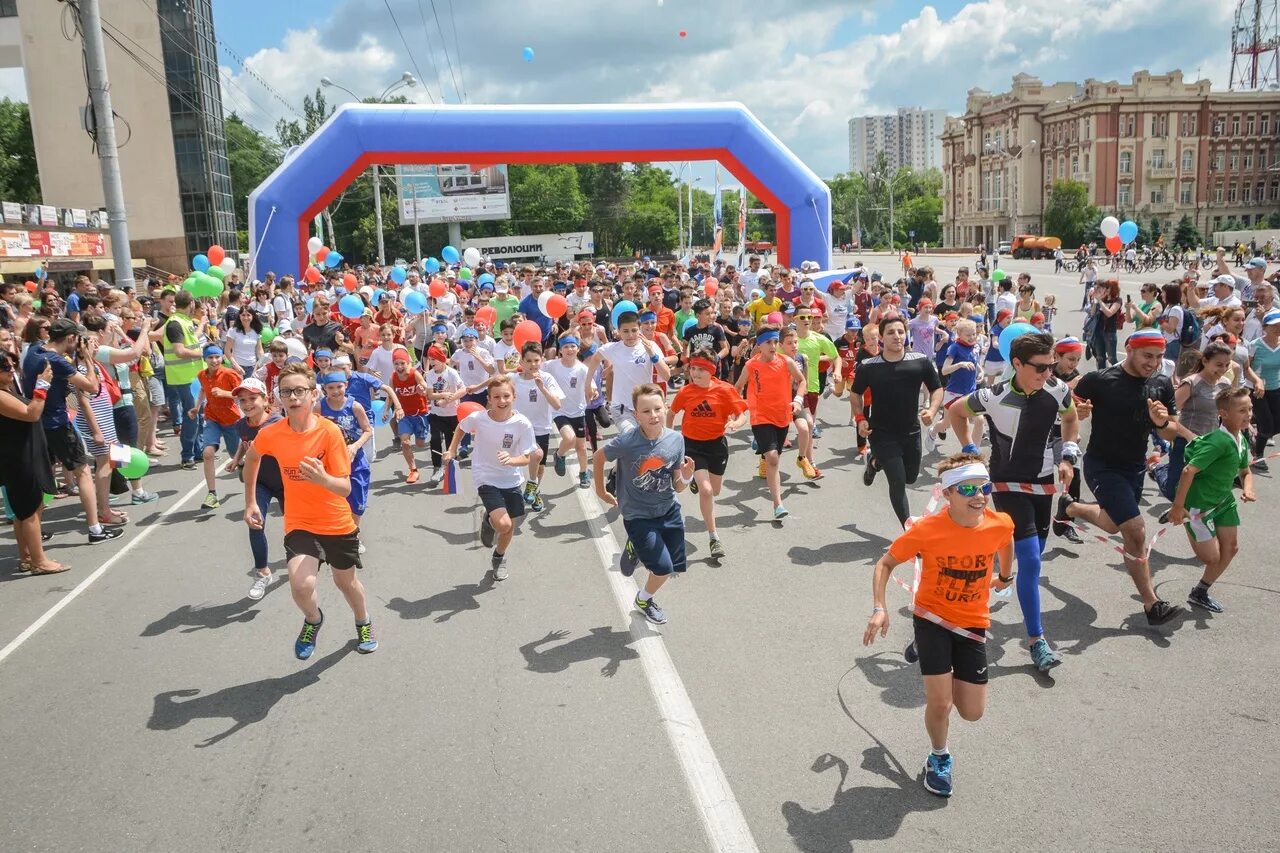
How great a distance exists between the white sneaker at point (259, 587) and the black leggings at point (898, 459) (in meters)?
4.77

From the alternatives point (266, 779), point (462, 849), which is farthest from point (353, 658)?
point (462, 849)

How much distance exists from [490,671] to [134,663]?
229 cm

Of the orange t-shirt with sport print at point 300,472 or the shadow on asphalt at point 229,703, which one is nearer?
the shadow on asphalt at point 229,703

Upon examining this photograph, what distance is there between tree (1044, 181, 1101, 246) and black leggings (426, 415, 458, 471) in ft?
297

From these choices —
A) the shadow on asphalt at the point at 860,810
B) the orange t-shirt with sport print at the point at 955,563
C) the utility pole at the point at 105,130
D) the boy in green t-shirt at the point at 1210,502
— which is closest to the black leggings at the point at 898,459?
the boy in green t-shirt at the point at 1210,502

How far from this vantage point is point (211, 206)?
58.4m

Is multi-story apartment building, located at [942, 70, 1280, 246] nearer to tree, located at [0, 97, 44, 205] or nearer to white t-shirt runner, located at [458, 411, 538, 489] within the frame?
tree, located at [0, 97, 44, 205]

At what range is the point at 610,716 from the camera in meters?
4.71

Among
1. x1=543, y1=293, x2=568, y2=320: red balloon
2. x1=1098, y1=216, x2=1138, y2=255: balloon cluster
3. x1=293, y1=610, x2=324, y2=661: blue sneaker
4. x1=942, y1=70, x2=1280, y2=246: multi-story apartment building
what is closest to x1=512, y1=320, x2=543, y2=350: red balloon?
x1=543, y1=293, x2=568, y2=320: red balloon

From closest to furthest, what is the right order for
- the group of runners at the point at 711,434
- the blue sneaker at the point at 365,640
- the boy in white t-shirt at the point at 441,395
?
the group of runners at the point at 711,434 → the blue sneaker at the point at 365,640 → the boy in white t-shirt at the point at 441,395

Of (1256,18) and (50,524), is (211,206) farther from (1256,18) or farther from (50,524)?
(1256,18)

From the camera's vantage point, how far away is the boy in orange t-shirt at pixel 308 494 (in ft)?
17.2

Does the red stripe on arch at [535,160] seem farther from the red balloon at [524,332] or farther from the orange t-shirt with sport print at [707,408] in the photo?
the orange t-shirt with sport print at [707,408]

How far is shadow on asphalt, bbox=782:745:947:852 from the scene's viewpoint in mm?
3682
